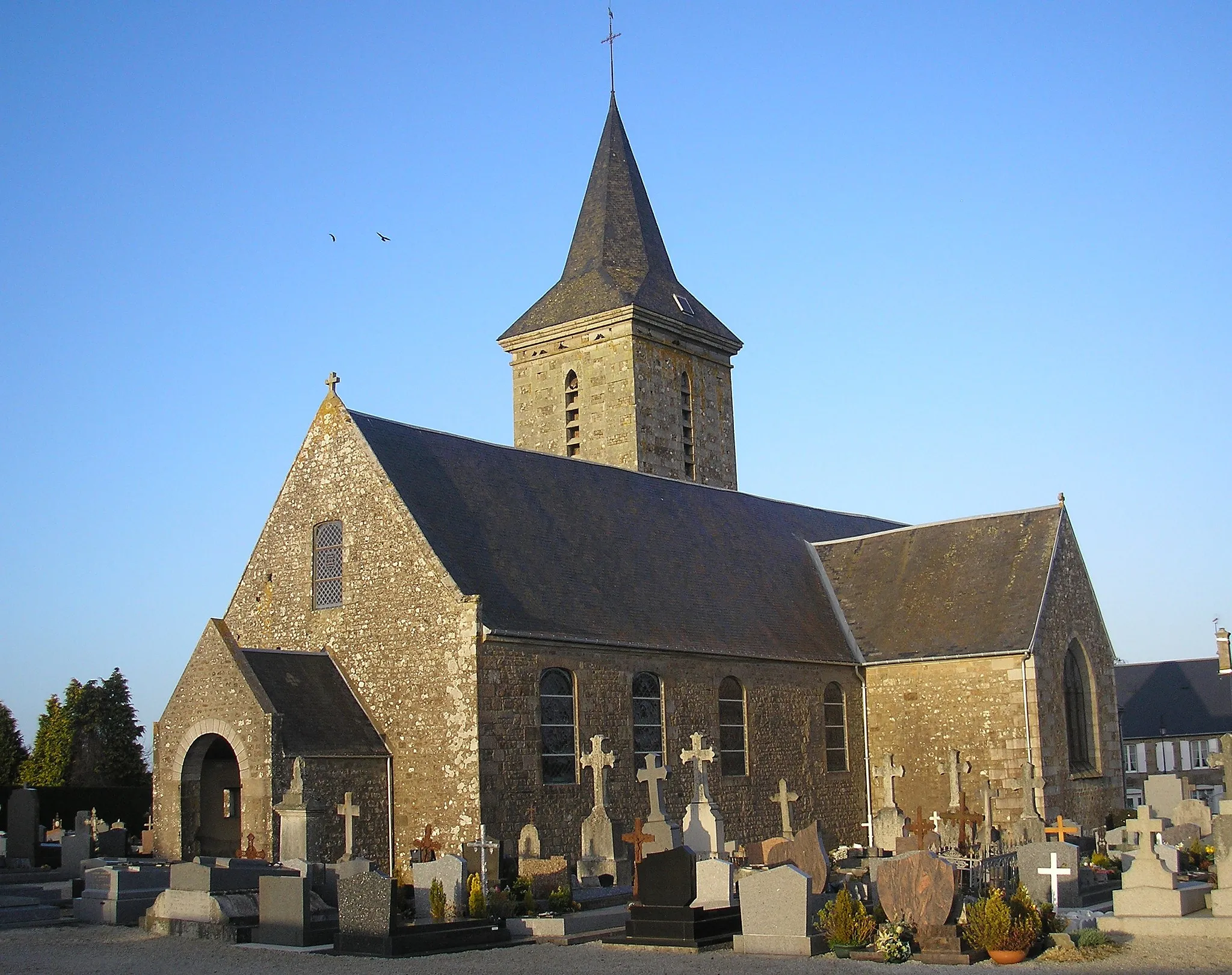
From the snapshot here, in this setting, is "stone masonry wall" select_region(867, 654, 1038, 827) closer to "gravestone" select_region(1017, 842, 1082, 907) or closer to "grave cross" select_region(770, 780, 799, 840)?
"grave cross" select_region(770, 780, 799, 840)

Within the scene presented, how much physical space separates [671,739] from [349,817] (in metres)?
7.06

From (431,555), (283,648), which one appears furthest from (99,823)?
(431,555)

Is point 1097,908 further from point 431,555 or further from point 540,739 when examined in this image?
point 431,555

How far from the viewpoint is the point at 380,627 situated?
80.1 feet

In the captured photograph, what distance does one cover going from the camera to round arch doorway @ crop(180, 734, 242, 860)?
932 inches

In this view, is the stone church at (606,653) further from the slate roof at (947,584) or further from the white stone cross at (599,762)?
the white stone cross at (599,762)

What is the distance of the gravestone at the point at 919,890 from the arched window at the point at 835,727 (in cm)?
1402

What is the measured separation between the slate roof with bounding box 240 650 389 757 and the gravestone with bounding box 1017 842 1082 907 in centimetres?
1035

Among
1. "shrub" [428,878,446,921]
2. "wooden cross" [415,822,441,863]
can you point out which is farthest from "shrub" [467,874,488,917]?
"wooden cross" [415,822,441,863]

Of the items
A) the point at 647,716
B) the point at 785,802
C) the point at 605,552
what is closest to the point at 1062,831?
the point at 785,802

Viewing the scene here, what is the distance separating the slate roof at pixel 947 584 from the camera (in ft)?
96.5

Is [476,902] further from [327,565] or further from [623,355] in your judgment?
[623,355]

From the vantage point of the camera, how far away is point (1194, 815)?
25.1 meters

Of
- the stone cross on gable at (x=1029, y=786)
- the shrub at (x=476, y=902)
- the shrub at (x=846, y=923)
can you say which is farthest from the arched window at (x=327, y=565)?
the stone cross on gable at (x=1029, y=786)
